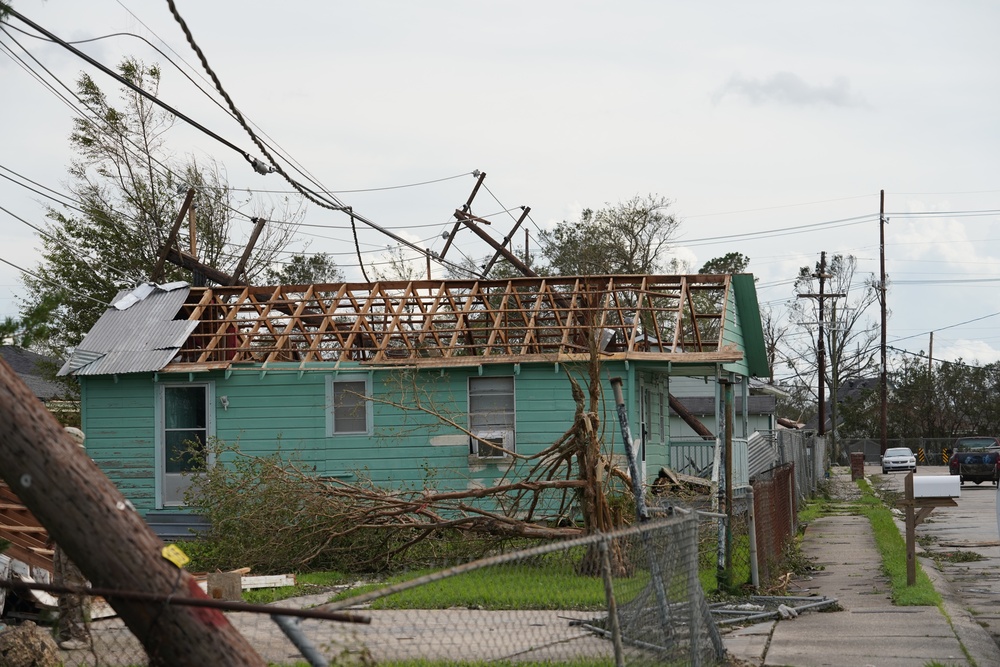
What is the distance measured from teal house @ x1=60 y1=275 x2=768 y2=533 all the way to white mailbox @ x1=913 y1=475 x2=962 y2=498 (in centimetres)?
485

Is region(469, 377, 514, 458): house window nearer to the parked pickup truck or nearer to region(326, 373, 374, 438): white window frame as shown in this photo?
region(326, 373, 374, 438): white window frame

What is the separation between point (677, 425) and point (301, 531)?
17.8 m

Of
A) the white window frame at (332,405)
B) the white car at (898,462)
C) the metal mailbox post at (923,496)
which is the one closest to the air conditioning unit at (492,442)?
the white window frame at (332,405)

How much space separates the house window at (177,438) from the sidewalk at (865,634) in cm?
1023

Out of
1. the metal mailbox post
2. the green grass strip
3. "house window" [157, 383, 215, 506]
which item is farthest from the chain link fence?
"house window" [157, 383, 215, 506]

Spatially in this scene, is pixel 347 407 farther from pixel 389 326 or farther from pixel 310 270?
pixel 310 270

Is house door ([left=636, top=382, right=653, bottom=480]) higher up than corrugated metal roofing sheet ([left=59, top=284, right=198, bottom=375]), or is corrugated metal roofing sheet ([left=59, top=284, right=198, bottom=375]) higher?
corrugated metal roofing sheet ([left=59, top=284, right=198, bottom=375])

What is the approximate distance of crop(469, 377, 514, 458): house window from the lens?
59.3 ft

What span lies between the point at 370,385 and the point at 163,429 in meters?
3.74

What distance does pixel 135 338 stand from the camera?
1934 centimetres

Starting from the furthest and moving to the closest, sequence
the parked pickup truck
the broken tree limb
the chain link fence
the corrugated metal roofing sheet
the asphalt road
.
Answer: the parked pickup truck → the corrugated metal roofing sheet → the asphalt road → the chain link fence → the broken tree limb

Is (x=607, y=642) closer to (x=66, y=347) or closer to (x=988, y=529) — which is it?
(x=988, y=529)

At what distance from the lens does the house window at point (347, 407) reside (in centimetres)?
1834

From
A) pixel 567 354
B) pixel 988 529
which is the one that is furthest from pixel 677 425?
pixel 567 354
